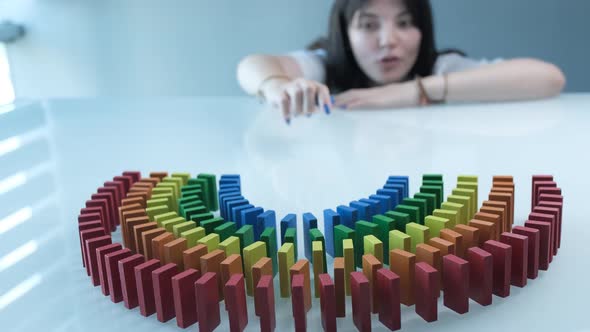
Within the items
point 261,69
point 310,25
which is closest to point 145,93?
point 310,25

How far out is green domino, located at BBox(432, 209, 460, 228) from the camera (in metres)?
0.56

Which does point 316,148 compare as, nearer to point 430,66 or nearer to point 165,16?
point 430,66

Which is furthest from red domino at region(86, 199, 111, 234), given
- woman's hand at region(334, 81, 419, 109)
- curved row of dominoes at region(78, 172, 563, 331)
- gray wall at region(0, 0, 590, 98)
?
gray wall at region(0, 0, 590, 98)

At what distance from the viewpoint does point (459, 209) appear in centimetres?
57

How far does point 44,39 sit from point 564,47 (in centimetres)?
267

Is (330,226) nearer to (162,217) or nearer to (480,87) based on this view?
(162,217)

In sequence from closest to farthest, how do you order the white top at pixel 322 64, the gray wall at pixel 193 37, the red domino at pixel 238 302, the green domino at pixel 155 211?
the red domino at pixel 238 302 < the green domino at pixel 155 211 < the white top at pixel 322 64 < the gray wall at pixel 193 37

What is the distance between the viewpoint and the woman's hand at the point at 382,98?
136 centimetres

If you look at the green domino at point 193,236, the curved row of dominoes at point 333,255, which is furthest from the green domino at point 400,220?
the green domino at point 193,236

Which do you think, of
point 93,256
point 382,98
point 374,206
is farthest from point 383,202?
point 382,98

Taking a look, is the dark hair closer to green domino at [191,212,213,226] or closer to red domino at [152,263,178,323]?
green domino at [191,212,213,226]

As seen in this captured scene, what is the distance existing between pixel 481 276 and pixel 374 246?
3.9 inches

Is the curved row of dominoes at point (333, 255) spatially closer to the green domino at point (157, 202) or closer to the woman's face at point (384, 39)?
the green domino at point (157, 202)

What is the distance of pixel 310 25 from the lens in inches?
102
